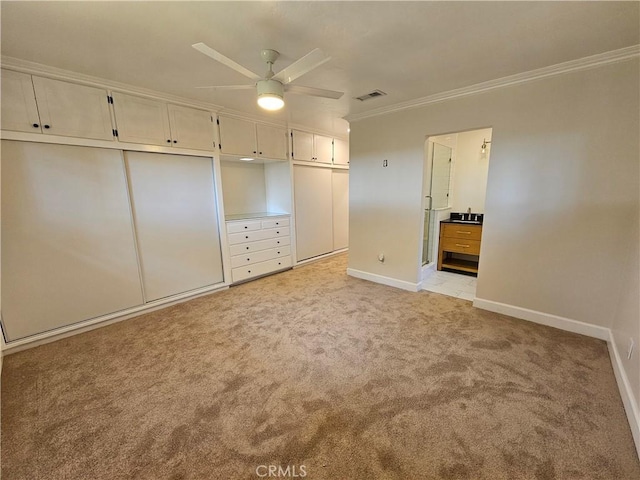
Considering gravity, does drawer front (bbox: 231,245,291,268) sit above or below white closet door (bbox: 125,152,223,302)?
below

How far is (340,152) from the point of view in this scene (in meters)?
5.24

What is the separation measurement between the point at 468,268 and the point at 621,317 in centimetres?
208

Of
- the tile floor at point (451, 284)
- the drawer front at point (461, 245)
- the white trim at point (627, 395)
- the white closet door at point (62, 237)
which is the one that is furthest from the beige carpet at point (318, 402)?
the drawer front at point (461, 245)

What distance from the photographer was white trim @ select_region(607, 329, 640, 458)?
56.5 inches

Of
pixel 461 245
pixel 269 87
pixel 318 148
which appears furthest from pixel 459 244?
pixel 269 87

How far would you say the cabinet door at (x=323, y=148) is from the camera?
4723 millimetres

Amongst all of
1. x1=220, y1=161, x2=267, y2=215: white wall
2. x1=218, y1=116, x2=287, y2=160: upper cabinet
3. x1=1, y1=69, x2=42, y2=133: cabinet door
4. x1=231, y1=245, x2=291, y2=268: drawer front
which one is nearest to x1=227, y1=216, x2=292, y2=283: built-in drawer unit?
x1=231, y1=245, x2=291, y2=268: drawer front

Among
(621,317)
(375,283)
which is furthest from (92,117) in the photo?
(621,317)

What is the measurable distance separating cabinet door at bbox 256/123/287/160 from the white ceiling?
1291mm

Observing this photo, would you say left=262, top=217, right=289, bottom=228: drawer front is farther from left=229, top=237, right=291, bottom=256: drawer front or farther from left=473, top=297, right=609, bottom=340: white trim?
left=473, top=297, right=609, bottom=340: white trim

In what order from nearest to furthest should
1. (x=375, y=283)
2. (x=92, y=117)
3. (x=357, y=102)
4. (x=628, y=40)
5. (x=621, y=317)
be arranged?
(x=628, y=40) → (x=621, y=317) → (x=92, y=117) → (x=357, y=102) → (x=375, y=283)

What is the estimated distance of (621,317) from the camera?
82.8 inches

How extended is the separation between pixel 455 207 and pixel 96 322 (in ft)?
17.8

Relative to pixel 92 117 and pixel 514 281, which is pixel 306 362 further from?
pixel 92 117
